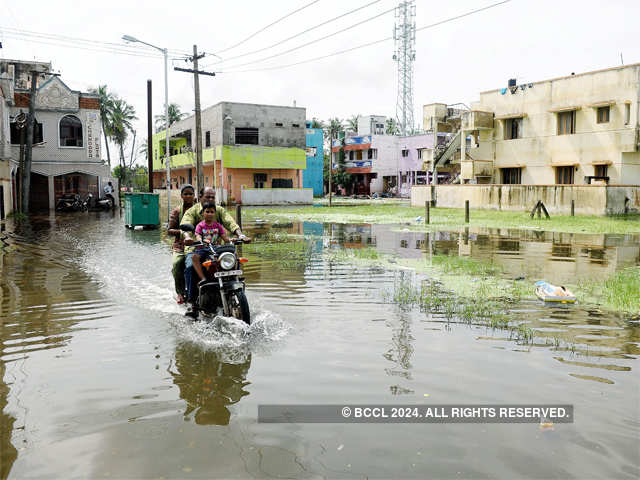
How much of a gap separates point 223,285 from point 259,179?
147ft

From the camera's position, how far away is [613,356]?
567 centimetres

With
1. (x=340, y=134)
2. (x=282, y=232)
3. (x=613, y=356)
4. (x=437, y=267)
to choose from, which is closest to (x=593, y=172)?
(x=282, y=232)

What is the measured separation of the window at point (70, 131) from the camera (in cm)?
3750

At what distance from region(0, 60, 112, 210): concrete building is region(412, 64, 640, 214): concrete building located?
23.1 m

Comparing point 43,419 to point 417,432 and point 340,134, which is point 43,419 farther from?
point 340,134

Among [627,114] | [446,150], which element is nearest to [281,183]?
[446,150]

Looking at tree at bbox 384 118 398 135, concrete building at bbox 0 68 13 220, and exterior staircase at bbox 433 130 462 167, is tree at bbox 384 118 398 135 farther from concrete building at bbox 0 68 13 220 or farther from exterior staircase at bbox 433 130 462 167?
concrete building at bbox 0 68 13 220

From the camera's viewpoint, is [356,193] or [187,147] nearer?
[187,147]

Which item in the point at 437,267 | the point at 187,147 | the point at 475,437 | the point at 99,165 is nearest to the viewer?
the point at 475,437

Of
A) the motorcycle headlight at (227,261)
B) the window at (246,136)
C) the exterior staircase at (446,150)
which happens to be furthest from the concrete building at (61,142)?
the motorcycle headlight at (227,261)

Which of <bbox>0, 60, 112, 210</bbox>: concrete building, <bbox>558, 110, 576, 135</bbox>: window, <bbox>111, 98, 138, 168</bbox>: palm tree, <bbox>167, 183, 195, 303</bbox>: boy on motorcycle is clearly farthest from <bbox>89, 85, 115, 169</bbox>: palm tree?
<bbox>167, 183, 195, 303</bbox>: boy on motorcycle

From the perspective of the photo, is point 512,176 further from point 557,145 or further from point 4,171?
point 4,171

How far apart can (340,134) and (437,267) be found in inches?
2519

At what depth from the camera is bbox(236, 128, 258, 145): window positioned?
49375mm
